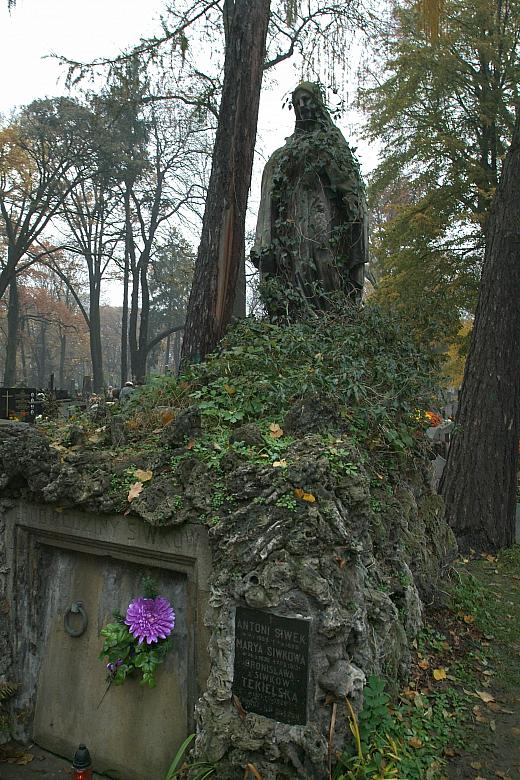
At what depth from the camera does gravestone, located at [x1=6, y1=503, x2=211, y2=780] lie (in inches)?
145

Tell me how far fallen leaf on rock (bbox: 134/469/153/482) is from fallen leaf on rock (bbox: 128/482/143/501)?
5 cm

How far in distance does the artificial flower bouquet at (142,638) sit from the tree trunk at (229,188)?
3.28m

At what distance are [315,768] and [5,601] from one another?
7.95ft

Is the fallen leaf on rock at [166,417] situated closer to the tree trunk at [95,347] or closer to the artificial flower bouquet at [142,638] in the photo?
the artificial flower bouquet at [142,638]

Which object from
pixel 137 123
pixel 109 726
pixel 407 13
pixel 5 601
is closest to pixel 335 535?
pixel 109 726

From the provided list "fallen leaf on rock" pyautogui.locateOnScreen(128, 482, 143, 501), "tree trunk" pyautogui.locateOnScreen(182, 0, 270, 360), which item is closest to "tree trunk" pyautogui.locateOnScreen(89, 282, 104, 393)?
"tree trunk" pyautogui.locateOnScreen(182, 0, 270, 360)

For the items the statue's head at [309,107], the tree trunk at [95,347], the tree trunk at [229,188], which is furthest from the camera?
the tree trunk at [95,347]

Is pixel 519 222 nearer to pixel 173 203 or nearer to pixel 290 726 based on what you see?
pixel 290 726

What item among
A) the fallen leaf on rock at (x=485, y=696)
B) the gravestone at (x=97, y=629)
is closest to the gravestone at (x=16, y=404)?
the gravestone at (x=97, y=629)

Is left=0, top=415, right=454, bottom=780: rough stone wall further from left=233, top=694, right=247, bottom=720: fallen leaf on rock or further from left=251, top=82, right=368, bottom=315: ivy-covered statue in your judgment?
left=251, top=82, right=368, bottom=315: ivy-covered statue

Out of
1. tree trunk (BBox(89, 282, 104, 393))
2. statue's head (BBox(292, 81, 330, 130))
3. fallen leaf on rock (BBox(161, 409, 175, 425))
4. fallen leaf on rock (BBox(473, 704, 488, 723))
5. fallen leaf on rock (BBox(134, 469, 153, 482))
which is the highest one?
statue's head (BBox(292, 81, 330, 130))

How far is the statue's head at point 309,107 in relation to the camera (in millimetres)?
6223

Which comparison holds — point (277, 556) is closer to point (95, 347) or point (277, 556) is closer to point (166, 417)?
point (166, 417)

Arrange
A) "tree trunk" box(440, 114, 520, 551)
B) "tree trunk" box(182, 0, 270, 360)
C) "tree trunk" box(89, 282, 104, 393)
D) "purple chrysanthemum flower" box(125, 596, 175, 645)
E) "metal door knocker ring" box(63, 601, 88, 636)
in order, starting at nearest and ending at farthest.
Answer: "purple chrysanthemum flower" box(125, 596, 175, 645) < "metal door knocker ring" box(63, 601, 88, 636) < "tree trunk" box(182, 0, 270, 360) < "tree trunk" box(440, 114, 520, 551) < "tree trunk" box(89, 282, 104, 393)
